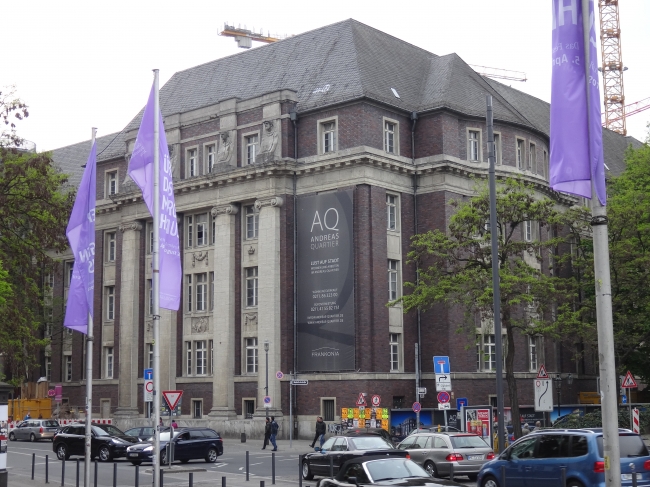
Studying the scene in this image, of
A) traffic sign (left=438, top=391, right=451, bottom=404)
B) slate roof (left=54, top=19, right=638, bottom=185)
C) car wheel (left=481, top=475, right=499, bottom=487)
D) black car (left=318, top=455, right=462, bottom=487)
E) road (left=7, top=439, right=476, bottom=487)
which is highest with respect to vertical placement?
slate roof (left=54, top=19, right=638, bottom=185)

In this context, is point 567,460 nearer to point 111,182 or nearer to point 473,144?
point 473,144

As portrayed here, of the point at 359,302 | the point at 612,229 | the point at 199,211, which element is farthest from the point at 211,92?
the point at 612,229

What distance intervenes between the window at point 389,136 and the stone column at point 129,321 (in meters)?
17.7

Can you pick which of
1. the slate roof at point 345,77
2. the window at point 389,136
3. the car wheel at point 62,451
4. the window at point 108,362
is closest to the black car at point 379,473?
the car wheel at point 62,451

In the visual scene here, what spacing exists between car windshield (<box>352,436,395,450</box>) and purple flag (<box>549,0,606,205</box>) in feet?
51.7

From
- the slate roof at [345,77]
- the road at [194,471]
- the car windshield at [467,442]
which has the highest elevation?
the slate roof at [345,77]

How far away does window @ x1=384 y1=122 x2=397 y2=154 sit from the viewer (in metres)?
53.6

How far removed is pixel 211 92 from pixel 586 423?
3311cm

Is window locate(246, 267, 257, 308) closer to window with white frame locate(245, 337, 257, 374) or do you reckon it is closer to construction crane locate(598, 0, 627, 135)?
window with white frame locate(245, 337, 257, 374)

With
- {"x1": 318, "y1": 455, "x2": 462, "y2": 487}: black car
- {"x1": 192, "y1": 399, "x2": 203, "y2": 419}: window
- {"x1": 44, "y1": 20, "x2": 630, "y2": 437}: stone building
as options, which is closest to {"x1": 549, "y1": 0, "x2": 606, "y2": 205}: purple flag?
{"x1": 318, "y1": 455, "x2": 462, "y2": 487}: black car

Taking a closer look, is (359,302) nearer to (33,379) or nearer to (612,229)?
Answer: (612,229)

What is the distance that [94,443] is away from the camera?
1575 inches

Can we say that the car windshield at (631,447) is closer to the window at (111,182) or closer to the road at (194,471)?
the road at (194,471)

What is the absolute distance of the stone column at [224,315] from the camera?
54.6 m
